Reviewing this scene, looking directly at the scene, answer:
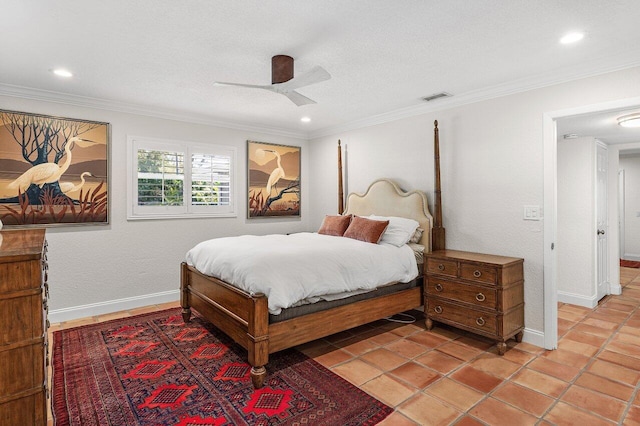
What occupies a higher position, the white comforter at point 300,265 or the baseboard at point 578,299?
the white comforter at point 300,265

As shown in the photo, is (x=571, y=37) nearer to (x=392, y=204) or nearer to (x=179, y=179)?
(x=392, y=204)

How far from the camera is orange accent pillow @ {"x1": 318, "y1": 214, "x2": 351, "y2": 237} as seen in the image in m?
4.23

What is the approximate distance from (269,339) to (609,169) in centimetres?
549

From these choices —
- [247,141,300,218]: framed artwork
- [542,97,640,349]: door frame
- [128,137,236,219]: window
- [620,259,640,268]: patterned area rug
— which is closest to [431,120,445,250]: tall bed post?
[542,97,640,349]: door frame

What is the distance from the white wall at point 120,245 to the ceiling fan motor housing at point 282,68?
235 cm

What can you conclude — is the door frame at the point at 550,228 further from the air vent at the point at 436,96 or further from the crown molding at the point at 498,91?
the air vent at the point at 436,96

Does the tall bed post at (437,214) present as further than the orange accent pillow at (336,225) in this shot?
No

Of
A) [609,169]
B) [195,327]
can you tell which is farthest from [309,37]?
[609,169]

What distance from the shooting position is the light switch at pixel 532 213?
318cm

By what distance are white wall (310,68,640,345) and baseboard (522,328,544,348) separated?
0.04 ft

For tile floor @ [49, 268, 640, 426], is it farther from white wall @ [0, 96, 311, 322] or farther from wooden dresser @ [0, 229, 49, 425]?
wooden dresser @ [0, 229, 49, 425]

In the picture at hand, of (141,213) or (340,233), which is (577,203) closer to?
(340,233)

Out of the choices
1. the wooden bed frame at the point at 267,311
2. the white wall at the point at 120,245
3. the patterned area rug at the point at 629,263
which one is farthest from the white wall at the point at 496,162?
the patterned area rug at the point at 629,263

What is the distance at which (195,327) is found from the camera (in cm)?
360
